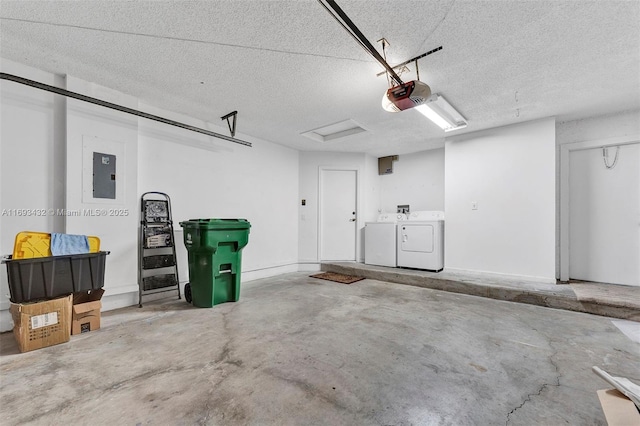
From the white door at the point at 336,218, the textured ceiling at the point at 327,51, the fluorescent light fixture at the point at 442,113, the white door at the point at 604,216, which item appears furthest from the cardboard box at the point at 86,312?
the white door at the point at 604,216

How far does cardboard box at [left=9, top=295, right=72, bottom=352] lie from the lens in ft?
7.07

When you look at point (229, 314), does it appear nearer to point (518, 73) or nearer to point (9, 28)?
point (9, 28)

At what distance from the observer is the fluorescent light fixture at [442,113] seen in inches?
132

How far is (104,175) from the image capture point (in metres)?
3.14

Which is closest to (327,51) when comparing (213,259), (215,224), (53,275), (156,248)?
(215,224)

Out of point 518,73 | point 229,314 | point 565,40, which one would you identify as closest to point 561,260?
A: point 518,73

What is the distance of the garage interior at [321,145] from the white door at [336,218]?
815 millimetres

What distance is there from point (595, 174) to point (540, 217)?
1077 millimetres

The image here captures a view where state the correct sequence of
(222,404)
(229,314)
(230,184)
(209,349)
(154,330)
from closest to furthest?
(222,404) < (209,349) < (154,330) < (229,314) < (230,184)

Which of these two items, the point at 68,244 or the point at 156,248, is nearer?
the point at 68,244

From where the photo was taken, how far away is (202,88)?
312 cm

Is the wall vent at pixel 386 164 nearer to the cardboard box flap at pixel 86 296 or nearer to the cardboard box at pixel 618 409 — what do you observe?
the cardboard box at pixel 618 409

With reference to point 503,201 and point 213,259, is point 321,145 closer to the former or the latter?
point 213,259

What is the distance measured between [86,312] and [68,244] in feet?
2.20
